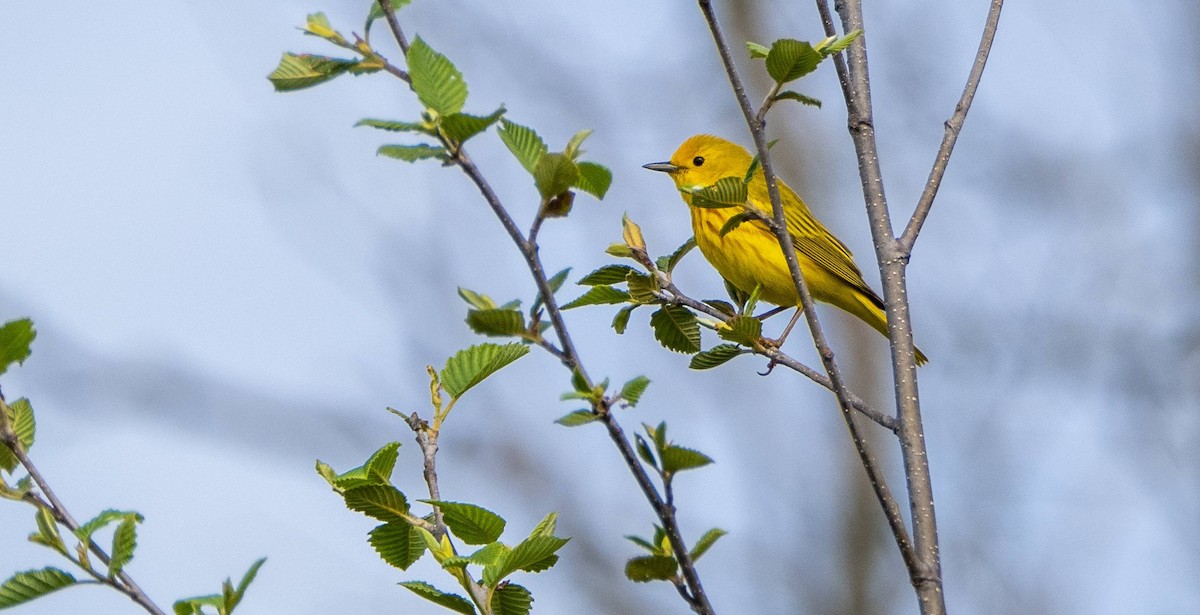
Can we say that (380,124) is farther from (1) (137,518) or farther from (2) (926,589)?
(2) (926,589)

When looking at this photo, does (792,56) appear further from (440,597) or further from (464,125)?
(440,597)

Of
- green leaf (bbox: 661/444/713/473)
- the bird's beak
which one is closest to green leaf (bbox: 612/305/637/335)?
green leaf (bbox: 661/444/713/473)

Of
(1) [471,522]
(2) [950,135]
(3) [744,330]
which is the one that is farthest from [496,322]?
(2) [950,135]

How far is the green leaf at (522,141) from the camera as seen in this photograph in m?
1.62

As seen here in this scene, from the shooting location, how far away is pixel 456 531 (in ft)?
5.49

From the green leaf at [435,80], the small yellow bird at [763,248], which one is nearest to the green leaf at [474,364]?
the green leaf at [435,80]

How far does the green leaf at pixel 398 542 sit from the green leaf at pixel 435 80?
1.86 feet

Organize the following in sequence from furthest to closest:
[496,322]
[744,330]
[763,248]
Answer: [763,248] < [744,330] < [496,322]

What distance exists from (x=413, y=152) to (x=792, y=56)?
64 cm

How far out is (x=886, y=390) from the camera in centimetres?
929

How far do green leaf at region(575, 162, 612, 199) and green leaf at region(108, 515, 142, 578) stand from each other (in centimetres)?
71

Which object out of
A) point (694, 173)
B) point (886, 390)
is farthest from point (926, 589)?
point (886, 390)

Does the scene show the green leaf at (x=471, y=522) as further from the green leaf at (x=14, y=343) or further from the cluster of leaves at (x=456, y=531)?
the green leaf at (x=14, y=343)

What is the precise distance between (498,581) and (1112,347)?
6.59m
